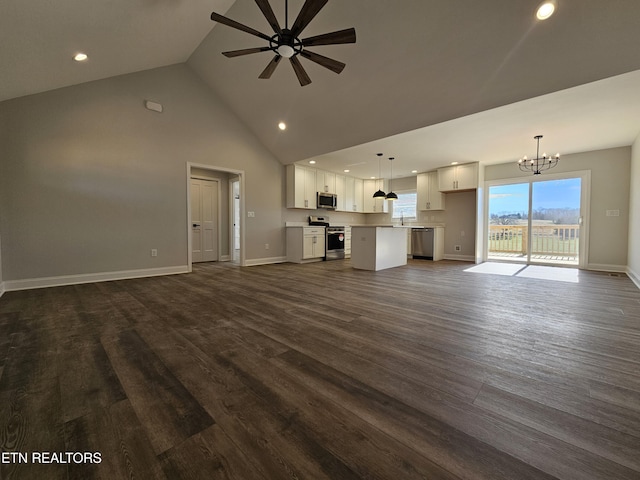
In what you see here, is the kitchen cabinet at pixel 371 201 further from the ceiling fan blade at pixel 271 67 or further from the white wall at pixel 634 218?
the ceiling fan blade at pixel 271 67

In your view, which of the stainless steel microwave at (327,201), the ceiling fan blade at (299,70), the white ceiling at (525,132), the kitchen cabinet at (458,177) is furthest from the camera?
the stainless steel microwave at (327,201)

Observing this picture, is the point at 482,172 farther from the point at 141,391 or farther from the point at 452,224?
the point at 141,391

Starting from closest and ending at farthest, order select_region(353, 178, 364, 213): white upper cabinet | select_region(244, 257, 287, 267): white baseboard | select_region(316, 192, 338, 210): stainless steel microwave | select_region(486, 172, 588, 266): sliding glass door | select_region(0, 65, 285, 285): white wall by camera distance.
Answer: select_region(0, 65, 285, 285): white wall → select_region(486, 172, 588, 266): sliding glass door → select_region(244, 257, 287, 267): white baseboard → select_region(316, 192, 338, 210): stainless steel microwave → select_region(353, 178, 364, 213): white upper cabinet

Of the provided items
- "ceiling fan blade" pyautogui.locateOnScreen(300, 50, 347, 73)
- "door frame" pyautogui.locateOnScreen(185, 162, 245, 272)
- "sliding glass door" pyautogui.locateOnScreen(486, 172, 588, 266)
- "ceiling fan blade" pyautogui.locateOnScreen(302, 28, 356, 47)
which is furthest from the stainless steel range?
"ceiling fan blade" pyautogui.locateOnScreen(302, 28, 356, 47)

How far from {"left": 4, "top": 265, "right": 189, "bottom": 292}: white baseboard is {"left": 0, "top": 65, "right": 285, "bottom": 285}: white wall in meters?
0.07

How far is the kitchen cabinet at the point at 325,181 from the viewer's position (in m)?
7.34

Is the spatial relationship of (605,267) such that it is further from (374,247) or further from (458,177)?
(374,247)

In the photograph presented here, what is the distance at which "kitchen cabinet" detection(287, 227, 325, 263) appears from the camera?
261 inches

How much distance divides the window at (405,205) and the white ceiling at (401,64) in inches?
115

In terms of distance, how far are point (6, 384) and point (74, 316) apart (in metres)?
1.33

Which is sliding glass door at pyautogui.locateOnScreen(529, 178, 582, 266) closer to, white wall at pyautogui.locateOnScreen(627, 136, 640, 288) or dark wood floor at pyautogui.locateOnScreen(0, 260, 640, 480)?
white wall at pyautogui.locateOnScreen(627, 136, 640, 288)

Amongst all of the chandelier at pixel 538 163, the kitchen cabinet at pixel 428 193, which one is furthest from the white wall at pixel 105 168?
the chandelier at pixel 538 163

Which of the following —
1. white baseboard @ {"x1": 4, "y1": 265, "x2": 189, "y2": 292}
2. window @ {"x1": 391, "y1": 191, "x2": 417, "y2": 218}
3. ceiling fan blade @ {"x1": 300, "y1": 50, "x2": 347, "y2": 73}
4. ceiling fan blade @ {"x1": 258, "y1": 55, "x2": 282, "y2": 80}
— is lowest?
white baseboard @ {"x1": 4, "y1": 265, "x2": 189, "y2": 292}

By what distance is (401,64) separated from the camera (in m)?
3.51
